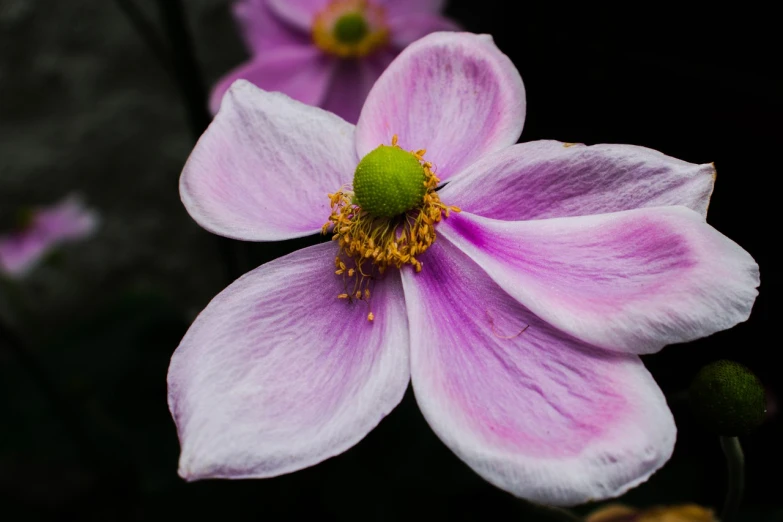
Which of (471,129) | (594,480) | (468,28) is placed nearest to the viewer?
(594,480)

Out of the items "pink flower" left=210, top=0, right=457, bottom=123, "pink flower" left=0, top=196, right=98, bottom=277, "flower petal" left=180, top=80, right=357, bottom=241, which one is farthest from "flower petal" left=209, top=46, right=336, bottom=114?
"pink flower" left=0, top=196, right=98, bottom=277

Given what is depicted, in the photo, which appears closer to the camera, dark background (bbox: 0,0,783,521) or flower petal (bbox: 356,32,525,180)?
flower petal (bbox: 356,32,525,180)

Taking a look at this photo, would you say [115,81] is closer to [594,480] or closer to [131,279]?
[131,279]

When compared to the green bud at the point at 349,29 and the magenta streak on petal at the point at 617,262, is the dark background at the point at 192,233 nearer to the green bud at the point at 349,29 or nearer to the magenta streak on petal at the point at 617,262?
the green bud at the point at 349,29

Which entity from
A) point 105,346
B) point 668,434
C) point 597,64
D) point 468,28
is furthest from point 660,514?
point 105,346

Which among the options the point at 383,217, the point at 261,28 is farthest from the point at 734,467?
the point at 261,28

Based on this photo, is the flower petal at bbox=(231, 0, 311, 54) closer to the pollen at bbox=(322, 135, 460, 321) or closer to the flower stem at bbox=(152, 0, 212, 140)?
the flower stem at bbox=(152, 0, 212, 140)
